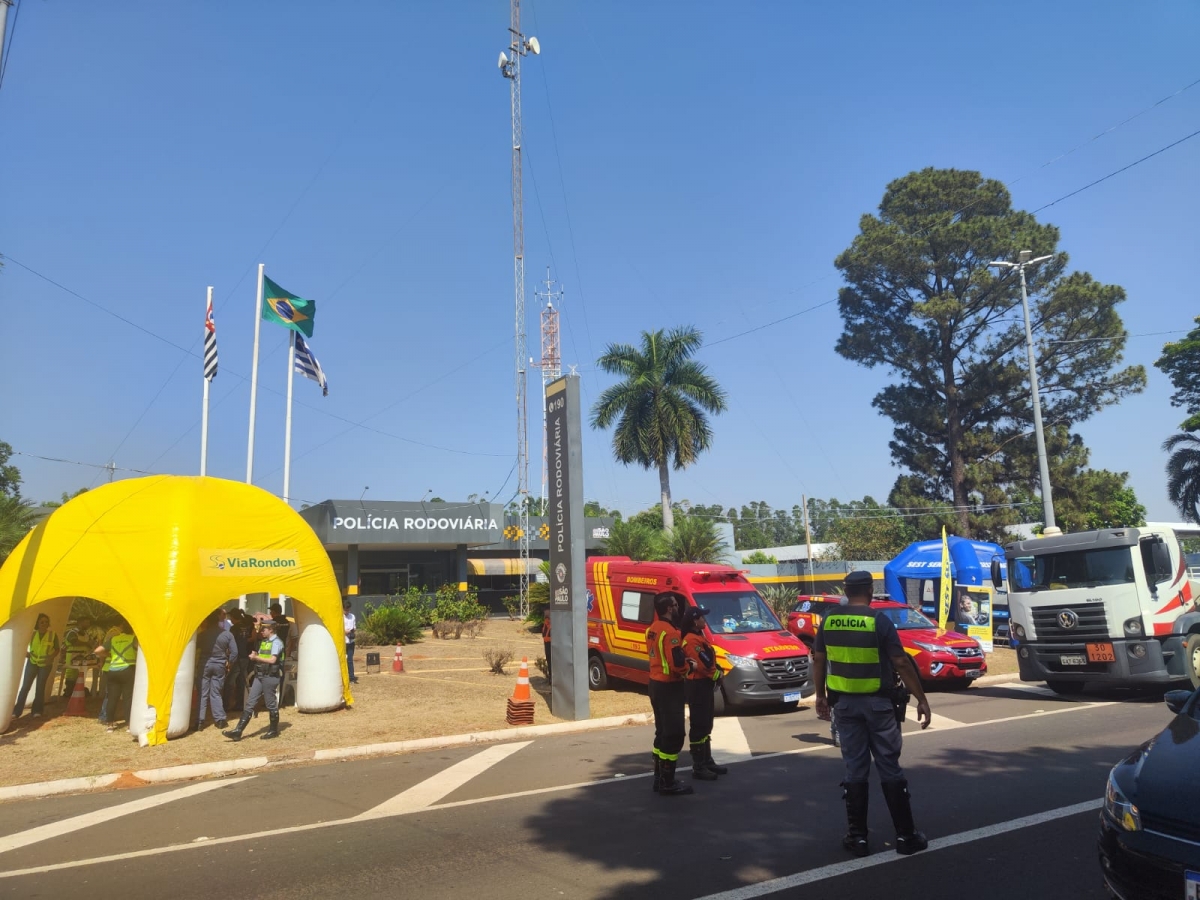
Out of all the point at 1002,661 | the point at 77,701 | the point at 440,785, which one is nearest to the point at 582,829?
the point at 440,785

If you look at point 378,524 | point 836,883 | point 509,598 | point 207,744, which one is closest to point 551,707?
point 207,744

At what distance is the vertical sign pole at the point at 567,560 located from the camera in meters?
12.7

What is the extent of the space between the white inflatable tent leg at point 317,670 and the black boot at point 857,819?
9907mm

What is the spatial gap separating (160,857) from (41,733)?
7684mm

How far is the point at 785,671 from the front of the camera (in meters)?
12.8

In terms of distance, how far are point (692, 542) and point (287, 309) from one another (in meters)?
15.1

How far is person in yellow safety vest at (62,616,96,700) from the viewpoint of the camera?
47.9ft

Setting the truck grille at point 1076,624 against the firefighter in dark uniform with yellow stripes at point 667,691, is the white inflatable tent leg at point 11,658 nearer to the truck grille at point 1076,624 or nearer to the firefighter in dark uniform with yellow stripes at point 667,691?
the firefighter in dark uniform with yellow stripes at point 667,691

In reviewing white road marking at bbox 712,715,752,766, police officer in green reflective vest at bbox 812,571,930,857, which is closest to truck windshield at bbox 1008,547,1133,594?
white road marking at bbox 712,715,752,766

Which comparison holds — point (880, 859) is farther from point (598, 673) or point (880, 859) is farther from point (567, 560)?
point (598, 673)

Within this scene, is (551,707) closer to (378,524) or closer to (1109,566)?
(1109,566)

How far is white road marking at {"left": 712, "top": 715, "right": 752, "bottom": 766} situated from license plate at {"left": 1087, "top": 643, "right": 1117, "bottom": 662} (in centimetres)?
556

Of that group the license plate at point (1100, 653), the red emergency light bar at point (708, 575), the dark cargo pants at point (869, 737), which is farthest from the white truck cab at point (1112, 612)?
the dark cargo pants at point (869, 737)

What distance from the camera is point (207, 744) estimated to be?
10.9 metres
